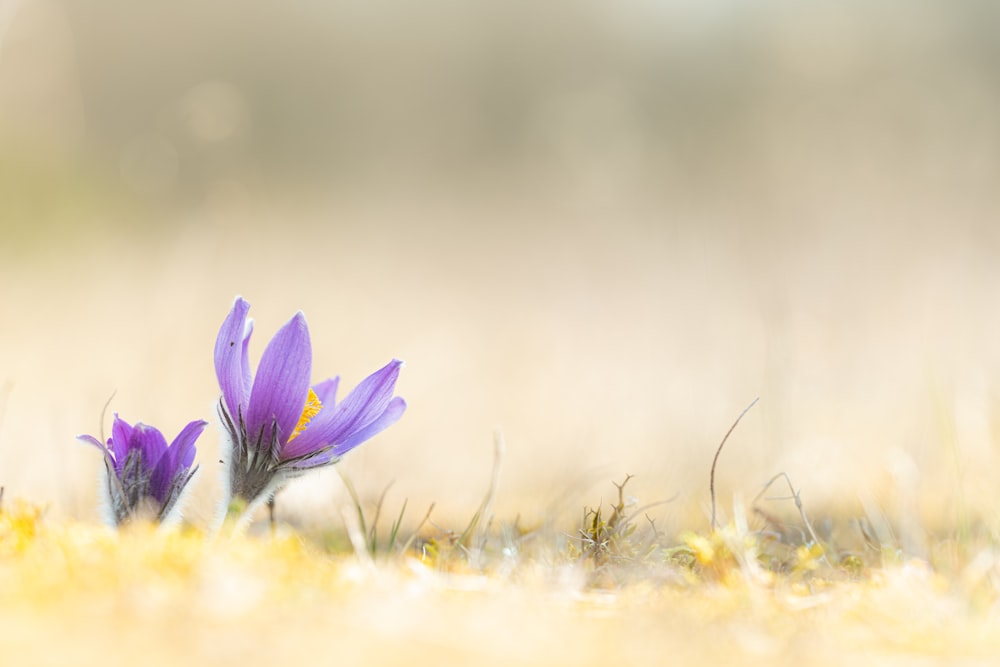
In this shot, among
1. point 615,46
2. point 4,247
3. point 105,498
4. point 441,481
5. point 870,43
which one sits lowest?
point 441,481

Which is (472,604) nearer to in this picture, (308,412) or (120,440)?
(308,412)

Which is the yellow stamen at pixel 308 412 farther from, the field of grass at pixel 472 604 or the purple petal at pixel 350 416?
the field of grass at pixel 472 604

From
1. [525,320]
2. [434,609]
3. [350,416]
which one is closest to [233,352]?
[350,416]

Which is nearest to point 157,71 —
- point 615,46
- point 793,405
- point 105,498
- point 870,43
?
point 615,46

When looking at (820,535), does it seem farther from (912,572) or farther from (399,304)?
(399,304)

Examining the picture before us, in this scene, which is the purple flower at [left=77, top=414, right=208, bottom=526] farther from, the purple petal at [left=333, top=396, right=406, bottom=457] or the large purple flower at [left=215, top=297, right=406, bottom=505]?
the purple petal at [left=333, top=396, right=406, bottom=457]

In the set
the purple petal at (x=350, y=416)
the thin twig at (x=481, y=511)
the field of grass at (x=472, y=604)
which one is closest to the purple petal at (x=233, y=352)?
the purple petal at (x=350, y=416)
